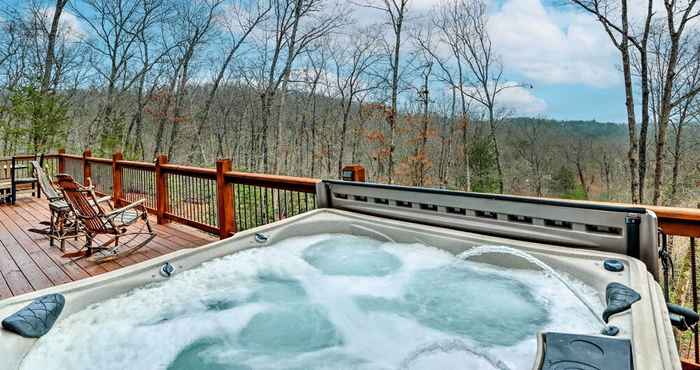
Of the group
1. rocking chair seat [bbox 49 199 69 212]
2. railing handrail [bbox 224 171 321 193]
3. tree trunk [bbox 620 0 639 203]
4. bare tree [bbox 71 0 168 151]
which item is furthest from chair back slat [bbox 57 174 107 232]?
bare tree [bbox 71 0 168 151]

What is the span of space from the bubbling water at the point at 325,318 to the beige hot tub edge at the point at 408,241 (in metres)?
0.05

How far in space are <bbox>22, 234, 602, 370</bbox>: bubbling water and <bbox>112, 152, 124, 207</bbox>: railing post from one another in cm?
461

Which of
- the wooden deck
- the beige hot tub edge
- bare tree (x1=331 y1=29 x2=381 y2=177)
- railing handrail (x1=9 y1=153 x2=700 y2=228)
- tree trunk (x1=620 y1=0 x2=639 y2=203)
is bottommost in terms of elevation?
the wooden deck

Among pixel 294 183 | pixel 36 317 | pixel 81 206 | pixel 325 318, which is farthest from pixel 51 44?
pixel 325 318

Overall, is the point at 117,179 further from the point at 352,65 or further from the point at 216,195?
the point at 352,65

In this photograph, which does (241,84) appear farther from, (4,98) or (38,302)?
(38,302)

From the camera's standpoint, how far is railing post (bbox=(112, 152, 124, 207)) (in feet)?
19.4

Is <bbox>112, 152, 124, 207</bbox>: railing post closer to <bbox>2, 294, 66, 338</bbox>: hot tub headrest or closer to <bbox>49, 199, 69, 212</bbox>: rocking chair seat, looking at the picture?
<bbox>49, 199, 69, 212</bbox>: rocking chair seat

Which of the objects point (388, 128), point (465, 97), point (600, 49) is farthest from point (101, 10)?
point (600, 49)

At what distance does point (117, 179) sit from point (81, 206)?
2962 millimetres

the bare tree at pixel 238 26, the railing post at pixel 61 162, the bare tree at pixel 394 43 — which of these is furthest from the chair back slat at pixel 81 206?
the bare tree at pixel 394 43

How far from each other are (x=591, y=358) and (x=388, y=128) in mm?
13869

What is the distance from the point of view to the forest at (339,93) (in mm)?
9109

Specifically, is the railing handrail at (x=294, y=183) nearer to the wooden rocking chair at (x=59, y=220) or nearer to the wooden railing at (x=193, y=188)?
the wooden railing at (x=193, y=188)
